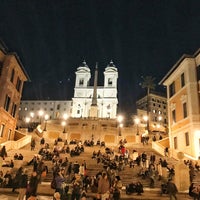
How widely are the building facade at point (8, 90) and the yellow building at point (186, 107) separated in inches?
792

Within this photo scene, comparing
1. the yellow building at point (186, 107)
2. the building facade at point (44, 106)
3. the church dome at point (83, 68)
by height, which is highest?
the church dome at point (83, 68)

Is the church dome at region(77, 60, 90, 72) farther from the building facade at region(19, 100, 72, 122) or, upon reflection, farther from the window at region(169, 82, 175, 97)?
the window at region(169, 82, 175, 97)

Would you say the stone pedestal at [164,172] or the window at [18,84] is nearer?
the stone pedestal at [164,172]

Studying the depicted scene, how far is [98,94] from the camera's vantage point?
97.2 meters

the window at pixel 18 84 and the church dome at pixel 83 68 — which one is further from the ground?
the church dome at pixel 83 68

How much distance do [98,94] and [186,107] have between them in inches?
2750

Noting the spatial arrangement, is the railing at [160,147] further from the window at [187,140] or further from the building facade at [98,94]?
the building facade at [98,94]

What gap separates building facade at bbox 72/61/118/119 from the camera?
92.0 m

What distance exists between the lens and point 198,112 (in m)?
26.5

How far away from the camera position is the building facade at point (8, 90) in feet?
96.9

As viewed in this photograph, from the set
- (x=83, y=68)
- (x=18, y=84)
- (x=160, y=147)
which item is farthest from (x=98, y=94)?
(x=160, y=147)

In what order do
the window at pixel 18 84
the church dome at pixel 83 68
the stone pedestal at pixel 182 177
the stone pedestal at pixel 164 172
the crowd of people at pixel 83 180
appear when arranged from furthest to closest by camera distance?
the church dome at pixel 83 68 → the window at pixel 18 84 → the stone pedestal at pixel 164 172 → the stone pedestal at pixel 182 177 → the crowd of people at pixel 83 180

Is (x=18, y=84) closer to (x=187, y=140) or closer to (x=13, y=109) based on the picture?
(x=13, y=109)

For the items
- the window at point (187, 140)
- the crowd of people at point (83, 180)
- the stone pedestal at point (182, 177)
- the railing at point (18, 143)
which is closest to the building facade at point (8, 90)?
the railing at point (18, 143)
